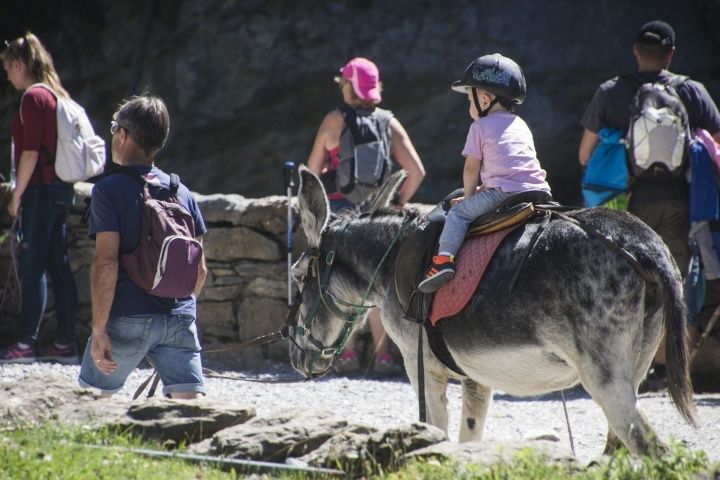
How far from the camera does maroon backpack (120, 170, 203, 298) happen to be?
16.8 feet

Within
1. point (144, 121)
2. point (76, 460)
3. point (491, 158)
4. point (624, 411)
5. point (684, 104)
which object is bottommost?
point (76, 460)

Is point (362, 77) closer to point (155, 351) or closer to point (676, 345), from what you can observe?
point (155, 351)

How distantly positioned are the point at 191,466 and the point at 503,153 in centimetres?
216

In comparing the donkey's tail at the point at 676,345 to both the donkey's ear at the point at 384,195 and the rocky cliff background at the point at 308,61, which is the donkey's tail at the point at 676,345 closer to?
the donkey's ear at the point at 384,195

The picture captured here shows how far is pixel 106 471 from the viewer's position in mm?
4227

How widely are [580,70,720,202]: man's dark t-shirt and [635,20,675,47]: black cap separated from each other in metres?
0.23

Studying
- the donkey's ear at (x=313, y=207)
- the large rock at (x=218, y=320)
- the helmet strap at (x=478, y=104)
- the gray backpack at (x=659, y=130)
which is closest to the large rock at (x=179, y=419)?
the donkey's ear at (x=313, y=207)

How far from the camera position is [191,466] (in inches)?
177

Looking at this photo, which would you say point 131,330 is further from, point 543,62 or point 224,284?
point 543,62

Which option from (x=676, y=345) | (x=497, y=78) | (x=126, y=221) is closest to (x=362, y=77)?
(x=497, y=78)

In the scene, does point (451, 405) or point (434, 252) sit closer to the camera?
point (434, 252)

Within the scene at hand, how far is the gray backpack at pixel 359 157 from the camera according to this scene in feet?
28.1

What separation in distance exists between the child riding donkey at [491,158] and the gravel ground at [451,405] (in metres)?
1.90

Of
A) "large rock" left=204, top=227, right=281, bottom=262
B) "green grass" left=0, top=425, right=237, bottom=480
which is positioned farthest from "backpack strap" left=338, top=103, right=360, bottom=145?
"green grass" left=0, top=425, right=237, bottom=480
